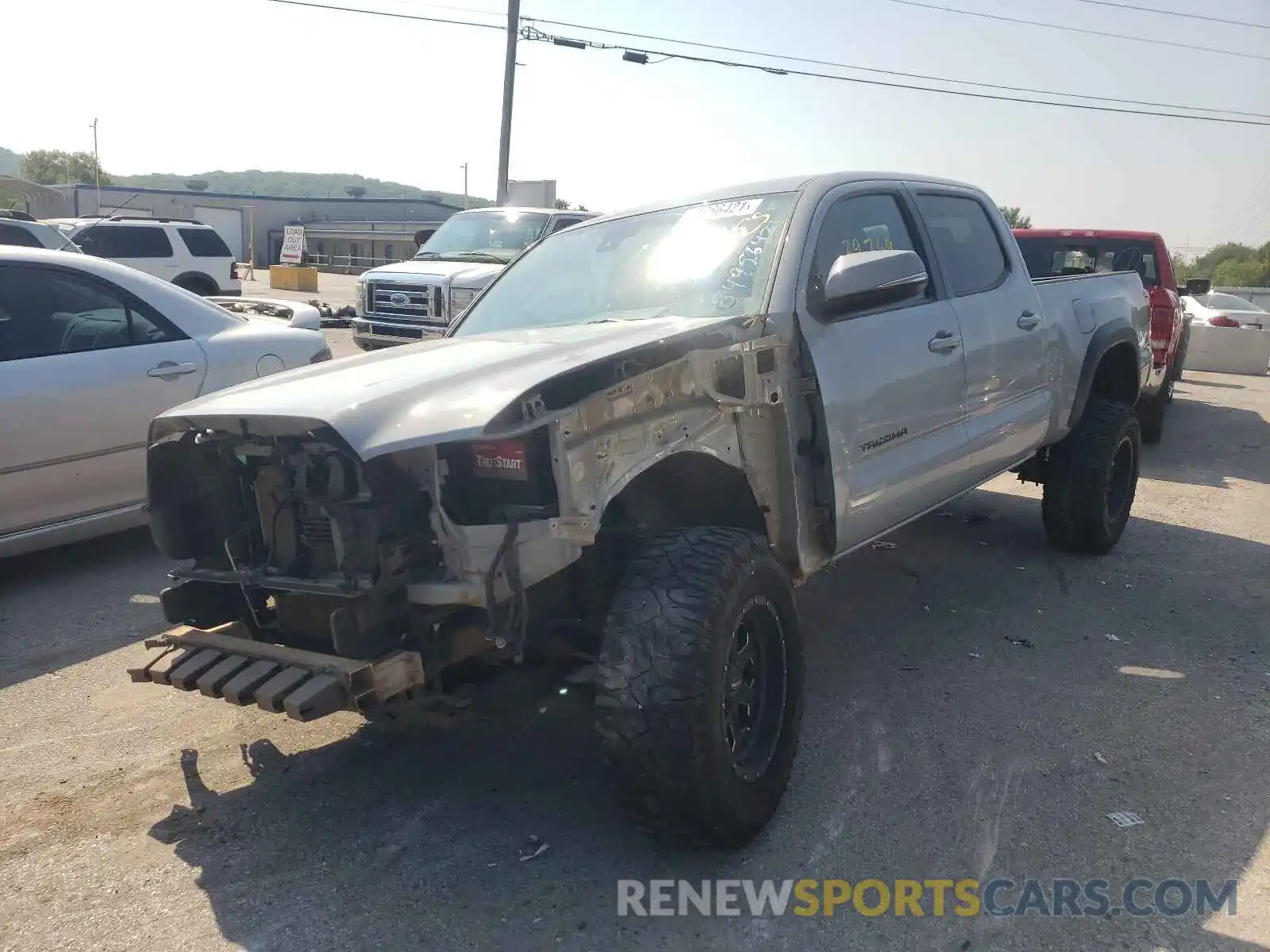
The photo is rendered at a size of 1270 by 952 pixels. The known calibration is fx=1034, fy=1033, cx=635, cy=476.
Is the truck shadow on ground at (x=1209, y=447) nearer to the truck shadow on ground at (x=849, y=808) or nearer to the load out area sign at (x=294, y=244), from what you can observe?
the truck shadow on ground at (x=849, y=808)

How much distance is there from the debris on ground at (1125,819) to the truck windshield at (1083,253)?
7.80 meters

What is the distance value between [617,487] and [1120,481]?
454 cm

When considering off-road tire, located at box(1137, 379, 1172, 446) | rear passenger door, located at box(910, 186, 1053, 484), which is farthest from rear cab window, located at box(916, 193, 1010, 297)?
off-road tire, located at box(1137, 379, 1172, 446)

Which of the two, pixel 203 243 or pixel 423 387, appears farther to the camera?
pixel 203 243

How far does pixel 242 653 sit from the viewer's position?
296cm

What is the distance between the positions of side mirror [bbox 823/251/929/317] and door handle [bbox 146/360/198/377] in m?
3.63

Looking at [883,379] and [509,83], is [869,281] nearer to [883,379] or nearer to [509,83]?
[883,379]

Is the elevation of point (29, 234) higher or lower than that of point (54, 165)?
lower

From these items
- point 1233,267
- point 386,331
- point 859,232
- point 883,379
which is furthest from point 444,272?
point 1233,267

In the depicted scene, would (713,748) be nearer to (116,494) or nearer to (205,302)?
(116,494)

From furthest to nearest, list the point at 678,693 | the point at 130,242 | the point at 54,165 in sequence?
1. the point at 54,165
2. the point at 130,242
3. the point at 678,693

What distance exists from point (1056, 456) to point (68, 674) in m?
5.12

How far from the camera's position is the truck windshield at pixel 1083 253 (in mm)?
10055

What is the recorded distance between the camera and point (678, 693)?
269 cm
